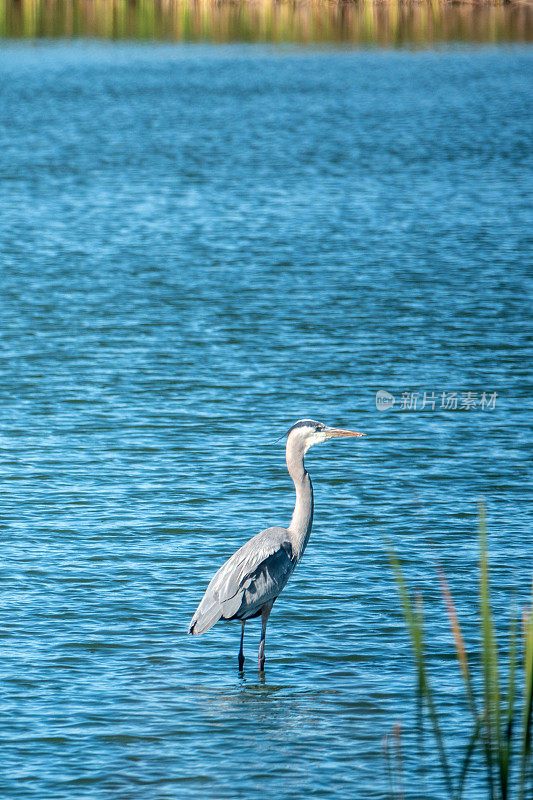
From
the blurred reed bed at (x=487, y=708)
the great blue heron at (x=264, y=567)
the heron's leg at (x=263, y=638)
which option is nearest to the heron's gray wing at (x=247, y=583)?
the great blue heron at (x=264, y=567)

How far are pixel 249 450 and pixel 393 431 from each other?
2.30m

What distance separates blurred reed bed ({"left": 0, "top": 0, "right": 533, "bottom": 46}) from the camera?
89375 millimetres

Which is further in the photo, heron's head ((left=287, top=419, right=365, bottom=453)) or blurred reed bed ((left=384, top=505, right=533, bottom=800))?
heron's head ((left=287, top=419, right=365, bottom=453))

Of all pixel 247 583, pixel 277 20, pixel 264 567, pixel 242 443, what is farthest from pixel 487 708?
pixel 277 20

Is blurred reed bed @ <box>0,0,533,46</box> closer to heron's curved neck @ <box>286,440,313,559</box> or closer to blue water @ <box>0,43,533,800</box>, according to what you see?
blue water @ <box>0,43,533,800</box>

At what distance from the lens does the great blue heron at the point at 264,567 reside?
11.2 metres

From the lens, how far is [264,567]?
11.4m

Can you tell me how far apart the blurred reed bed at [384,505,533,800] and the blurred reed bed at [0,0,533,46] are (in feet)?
259

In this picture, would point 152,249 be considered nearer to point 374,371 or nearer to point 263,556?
point 374,371

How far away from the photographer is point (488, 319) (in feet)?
83.6

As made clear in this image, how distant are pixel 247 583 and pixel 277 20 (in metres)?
89.8

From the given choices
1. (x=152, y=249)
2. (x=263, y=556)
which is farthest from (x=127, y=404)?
(x=152, y=249)

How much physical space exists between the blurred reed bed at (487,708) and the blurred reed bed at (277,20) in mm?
78883

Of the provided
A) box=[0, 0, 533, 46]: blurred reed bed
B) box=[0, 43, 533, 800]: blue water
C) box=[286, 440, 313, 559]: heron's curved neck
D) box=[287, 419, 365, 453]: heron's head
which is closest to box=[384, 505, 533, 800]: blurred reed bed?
box=[0, 43, 533, 800]: blue water
